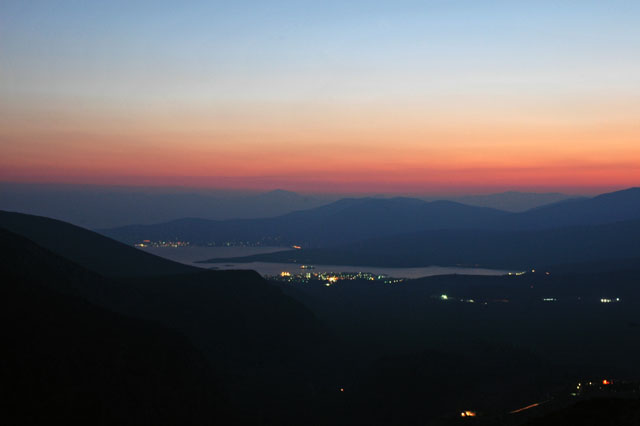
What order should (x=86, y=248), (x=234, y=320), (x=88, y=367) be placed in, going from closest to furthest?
1. (x=88, y=367)
2. (x=234, y=320)
3. (x=86, y=248)

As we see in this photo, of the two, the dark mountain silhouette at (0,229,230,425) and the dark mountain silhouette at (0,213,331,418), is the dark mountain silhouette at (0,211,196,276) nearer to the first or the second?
the dark mountain silhouette at (0,213,331,418)

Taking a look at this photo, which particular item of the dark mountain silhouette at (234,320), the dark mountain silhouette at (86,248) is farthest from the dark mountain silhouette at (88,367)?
the dark mountain silhouette at (86,248)

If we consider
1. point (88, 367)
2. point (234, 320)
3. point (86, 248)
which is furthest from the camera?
point (86, 248)

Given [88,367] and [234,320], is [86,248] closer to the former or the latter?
[234,320]

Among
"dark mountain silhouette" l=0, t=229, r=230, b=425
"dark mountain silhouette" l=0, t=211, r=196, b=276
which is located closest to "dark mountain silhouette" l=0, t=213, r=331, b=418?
"dark mountain silhouette" l=0, t=211, r=196, b=276

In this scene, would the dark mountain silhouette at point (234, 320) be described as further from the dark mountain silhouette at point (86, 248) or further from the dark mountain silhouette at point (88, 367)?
the dark mountain silhouette at point (88, 367)

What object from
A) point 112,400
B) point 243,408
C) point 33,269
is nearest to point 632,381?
point 243,408

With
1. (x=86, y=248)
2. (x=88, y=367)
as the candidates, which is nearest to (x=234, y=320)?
(x=88, y=367)

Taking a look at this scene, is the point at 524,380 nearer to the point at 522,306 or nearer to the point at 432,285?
the point at 522,306
